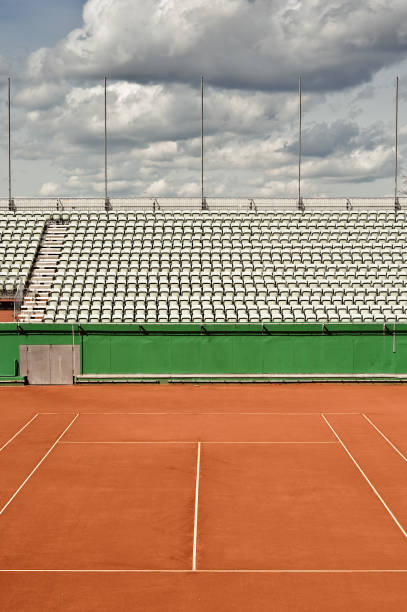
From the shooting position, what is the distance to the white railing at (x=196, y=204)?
37.7m

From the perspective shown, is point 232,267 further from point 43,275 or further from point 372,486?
point 372,486

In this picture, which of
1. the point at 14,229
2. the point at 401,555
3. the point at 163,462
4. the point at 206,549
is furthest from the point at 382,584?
the point at 14,229

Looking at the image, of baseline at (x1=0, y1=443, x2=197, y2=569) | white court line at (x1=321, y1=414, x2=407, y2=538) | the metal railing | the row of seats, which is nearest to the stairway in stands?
the row of seats

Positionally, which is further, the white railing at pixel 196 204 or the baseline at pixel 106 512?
the white railing at pixel 196 204

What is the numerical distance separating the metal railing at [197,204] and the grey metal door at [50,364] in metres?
14.4

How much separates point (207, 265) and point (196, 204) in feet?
24.6

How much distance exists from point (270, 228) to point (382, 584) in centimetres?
2662

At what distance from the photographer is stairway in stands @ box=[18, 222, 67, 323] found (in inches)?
1142

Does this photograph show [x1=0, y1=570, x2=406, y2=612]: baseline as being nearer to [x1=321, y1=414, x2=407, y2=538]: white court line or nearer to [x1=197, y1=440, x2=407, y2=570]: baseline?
[x1=197, y1=440, x2=407, y2=570]: baseline

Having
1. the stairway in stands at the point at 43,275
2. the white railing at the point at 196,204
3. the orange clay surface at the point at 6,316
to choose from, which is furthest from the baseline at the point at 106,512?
the white railing at the point at 196,204

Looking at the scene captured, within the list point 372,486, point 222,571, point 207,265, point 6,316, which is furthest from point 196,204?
point 222,571

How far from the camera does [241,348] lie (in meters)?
25.9

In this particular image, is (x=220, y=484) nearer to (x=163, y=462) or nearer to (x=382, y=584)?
(x=163, y=462)

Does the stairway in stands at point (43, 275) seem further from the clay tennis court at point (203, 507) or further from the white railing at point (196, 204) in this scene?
the clay tennis court at point (203, 507)
